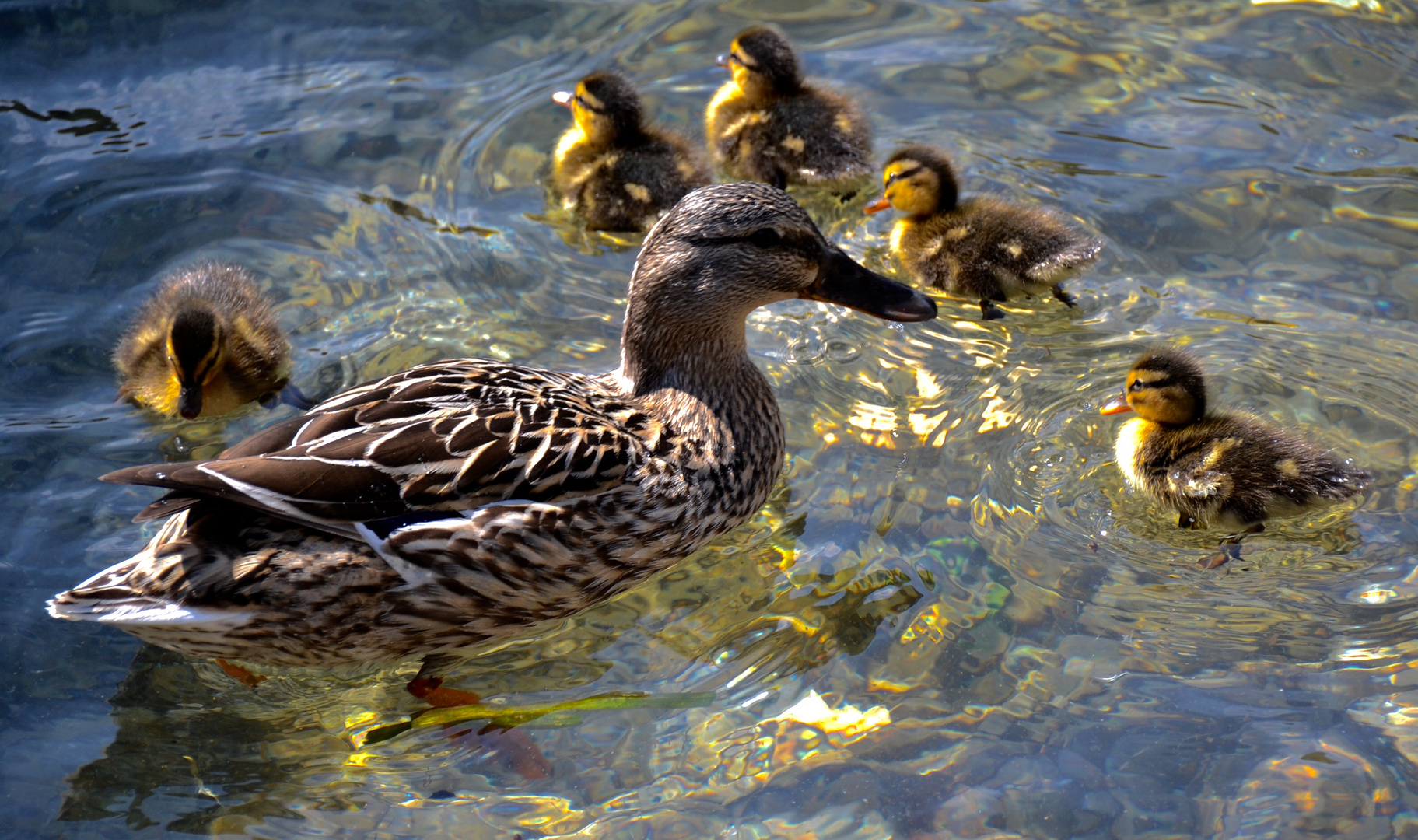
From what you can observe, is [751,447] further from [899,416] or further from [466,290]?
[466,290]

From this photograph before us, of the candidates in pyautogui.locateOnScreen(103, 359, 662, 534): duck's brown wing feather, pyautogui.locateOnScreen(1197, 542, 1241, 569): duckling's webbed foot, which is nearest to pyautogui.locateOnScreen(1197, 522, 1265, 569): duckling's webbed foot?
pyautogui.locateOnScreen(1197, 542, 1241, 569): duckling's webbed foot

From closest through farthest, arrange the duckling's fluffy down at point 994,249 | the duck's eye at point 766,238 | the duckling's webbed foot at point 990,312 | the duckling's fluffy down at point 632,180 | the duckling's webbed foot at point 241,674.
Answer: the duckling's webbed foot at point 241,674 < the duck's eye at point 766,238 < the duckling's fluffy down at point 994,249 < the duckling's webbed foot at point 990,312 < the duckling's fluffy down at point 632,180

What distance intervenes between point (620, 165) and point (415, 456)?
206cm

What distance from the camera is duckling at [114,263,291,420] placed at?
3797 millimetres

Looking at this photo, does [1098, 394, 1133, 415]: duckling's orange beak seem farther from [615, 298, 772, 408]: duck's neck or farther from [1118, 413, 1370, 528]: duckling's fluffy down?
[615, 298, 772, 408]: duck's neck

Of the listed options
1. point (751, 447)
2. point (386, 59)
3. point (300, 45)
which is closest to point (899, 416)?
point (751, 447)

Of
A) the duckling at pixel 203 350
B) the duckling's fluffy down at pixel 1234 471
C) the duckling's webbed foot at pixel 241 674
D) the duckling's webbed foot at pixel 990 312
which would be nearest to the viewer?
the duckling's webbed foot at pixel 241 674

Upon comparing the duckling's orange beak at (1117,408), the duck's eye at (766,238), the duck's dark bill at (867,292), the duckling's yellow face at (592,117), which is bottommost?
the duckling's orange beak at (1117,408)

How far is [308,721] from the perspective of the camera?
10.4 ft

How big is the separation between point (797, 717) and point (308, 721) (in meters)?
1.27

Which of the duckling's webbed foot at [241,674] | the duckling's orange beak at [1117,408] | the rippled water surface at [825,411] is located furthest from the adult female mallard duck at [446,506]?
the duckling's orange beak at [1117,408]

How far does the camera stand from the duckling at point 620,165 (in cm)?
466

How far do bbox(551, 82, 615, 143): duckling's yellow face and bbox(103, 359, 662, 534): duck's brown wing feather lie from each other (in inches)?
67.2

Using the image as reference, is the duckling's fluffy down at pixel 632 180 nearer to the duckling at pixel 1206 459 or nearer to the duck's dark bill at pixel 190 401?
the duck's dark bill at pixel 190 401
